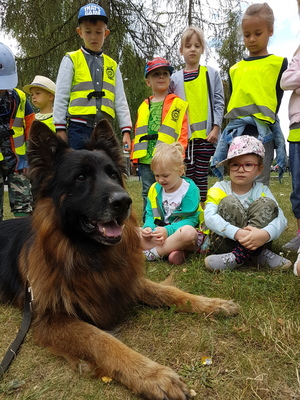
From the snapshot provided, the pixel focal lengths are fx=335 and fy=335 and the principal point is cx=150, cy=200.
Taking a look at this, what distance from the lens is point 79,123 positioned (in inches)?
179

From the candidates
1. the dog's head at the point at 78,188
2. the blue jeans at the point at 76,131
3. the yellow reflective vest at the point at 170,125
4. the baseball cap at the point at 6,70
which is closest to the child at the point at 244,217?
the yellow reflective vest at the point at 170,125

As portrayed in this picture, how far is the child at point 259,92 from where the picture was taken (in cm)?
390

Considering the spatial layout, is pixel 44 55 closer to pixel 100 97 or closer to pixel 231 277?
pixel 100 97

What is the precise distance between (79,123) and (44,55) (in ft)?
18.6

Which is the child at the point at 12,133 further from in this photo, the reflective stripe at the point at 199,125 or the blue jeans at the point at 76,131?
the reflective stripe at the point at 199,125

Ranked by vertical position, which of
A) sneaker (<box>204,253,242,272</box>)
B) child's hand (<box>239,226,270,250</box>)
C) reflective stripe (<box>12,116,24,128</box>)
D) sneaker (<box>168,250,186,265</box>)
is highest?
reflective stripe (<box>12,116,24,128</box>)

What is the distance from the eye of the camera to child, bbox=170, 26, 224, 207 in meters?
5.05

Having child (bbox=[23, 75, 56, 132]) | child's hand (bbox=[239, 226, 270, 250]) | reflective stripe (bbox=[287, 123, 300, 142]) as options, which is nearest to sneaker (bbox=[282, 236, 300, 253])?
child's hand (bbox=[239, 226, 270, 250])

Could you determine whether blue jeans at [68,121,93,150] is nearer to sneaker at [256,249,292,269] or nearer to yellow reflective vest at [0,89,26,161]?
yellow reflective vest at [0,89,26,161]

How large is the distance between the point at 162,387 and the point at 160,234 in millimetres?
2231

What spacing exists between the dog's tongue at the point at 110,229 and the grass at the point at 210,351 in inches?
27.5

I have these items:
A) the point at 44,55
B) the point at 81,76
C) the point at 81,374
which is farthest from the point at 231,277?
the point at 44,55

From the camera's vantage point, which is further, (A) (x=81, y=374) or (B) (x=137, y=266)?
(B) (x=137, y=266)

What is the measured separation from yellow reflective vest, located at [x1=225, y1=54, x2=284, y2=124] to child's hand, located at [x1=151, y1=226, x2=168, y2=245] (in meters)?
1.76
